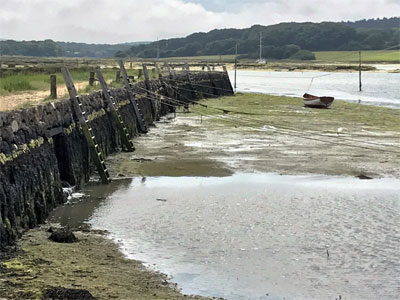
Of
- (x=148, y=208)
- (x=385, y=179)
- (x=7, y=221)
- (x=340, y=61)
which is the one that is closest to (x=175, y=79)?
(x=385, y=179)

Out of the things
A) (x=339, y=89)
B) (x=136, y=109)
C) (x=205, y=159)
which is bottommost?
(x=339, y=89)

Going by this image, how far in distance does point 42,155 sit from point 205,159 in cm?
849

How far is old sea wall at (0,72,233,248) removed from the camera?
39.7 ft

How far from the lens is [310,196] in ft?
55.5

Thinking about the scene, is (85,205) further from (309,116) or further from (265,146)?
(309,116)

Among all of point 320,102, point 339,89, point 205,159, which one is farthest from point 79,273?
point 339,89

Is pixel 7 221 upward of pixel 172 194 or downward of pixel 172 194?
upward

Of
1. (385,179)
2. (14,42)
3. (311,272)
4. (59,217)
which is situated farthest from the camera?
(14,42)

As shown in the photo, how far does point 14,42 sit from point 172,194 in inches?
5893

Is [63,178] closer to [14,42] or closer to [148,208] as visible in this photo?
[148,208]

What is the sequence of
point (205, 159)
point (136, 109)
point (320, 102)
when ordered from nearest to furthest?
1. point (205, 159)
2. point (136, 109)
3. point (320, 102)

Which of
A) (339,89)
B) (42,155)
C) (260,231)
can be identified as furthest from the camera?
(339,89)

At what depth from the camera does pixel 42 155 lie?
14.9m

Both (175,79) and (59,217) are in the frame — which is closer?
(59,217)
